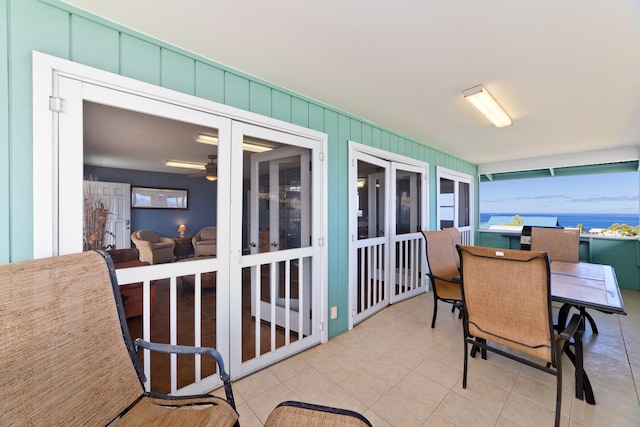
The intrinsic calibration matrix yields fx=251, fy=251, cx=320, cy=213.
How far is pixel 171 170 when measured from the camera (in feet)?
6.36

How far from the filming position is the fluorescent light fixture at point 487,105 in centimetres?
232

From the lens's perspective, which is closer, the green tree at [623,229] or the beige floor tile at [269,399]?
the beige floor tile at [269,399]

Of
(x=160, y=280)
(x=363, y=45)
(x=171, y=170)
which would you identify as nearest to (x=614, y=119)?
(x=363, y=45)

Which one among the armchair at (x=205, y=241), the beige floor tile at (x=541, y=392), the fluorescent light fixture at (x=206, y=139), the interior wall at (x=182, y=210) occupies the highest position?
the fluorescent light fixture at (x=206, y=139)

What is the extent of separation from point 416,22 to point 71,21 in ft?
6.46

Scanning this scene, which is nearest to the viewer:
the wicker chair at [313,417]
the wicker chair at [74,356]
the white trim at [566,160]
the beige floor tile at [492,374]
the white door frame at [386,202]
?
the wicker chair at [74,356]

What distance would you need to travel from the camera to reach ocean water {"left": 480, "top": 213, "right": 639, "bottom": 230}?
4633mm

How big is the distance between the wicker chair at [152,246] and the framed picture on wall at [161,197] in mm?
218

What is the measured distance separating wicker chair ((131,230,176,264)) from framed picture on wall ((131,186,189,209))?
0.22 meters

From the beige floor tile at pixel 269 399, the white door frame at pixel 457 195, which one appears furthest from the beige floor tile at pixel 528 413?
the white door frame at pixel 457 195

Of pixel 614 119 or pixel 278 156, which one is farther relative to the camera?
pixel 614 119

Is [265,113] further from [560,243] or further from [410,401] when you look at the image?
[560,243]

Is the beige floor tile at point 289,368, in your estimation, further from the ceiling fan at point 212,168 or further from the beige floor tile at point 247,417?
the ceiling fan at point 212,168

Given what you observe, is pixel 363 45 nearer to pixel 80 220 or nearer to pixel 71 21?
pixel 71 21
